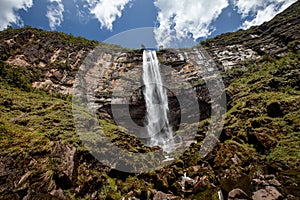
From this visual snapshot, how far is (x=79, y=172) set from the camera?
946 centimetres

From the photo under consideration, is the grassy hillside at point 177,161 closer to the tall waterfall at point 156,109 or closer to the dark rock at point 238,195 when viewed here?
the dark rock at point 238,195

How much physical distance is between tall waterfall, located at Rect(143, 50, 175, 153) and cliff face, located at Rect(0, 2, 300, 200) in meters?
1.39

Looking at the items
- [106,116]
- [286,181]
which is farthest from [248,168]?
[106,116]

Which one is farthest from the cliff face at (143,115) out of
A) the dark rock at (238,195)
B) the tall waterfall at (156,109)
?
the tall waterfall at (156,109)

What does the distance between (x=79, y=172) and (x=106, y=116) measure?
582 inches

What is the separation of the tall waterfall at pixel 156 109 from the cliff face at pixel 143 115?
4.55ft

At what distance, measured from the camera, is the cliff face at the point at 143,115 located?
24.5 feet

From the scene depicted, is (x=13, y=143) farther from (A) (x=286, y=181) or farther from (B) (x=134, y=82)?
(B) (x=134, y=82)

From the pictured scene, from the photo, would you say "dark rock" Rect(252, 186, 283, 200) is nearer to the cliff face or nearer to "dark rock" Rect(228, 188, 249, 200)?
the cliff face

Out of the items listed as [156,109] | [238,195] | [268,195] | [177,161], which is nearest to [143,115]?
[156,109]

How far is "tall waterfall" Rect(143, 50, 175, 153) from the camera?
957 inches

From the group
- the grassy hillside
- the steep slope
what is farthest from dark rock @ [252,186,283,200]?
the steep slope

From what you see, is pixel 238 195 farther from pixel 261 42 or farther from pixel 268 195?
pixel 261 42

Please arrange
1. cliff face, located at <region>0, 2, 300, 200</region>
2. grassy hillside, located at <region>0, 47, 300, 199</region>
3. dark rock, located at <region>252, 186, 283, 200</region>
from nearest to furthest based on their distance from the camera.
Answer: dark rock, located at <region>252, 186, 283, 200</region>
grassy hillside, located at <region>0, 47, 300, 199</region>
cliff face, located at <region>0, 2, 300, 200</region>
